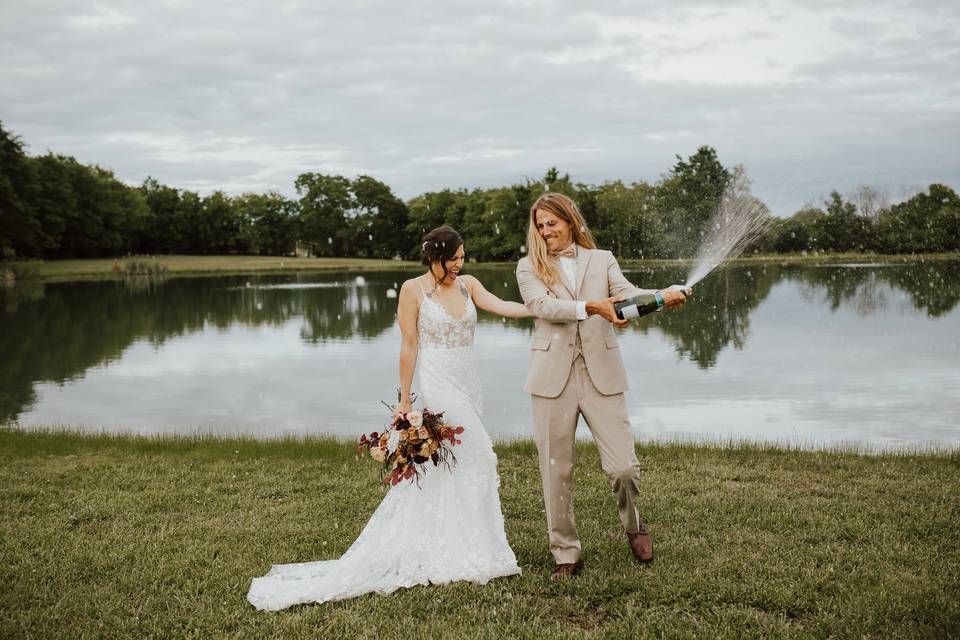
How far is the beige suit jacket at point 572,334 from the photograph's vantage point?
553 cm

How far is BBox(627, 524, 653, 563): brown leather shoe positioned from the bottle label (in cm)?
172

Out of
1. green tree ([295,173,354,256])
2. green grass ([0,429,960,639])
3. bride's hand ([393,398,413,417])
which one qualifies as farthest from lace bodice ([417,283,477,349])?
green tree ([295,173,354,256])

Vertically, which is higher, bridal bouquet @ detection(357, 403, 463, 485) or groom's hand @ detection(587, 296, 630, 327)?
groom's hand @ detection(587, 296, 630, 327)

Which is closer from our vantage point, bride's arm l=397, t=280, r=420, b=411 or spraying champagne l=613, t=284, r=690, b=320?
spraying champagne l=613, t=284, r=690, b=320

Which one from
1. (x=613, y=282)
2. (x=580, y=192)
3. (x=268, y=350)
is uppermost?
(x=580, y=192)

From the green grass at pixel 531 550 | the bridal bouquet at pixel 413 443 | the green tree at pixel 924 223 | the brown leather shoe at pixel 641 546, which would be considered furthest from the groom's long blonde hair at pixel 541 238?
the green tree at pixel 924 223

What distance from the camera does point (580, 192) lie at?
8106 cm

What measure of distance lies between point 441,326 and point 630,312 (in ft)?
4.89

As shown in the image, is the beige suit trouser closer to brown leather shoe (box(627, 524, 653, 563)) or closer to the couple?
the couple

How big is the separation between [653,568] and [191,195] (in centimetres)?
11852

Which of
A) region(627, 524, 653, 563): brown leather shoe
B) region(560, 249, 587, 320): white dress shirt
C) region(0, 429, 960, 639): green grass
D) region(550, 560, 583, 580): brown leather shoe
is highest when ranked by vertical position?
region(560, 249, 587, 320): white dress shirt

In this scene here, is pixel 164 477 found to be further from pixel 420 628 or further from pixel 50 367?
pixel 50 367

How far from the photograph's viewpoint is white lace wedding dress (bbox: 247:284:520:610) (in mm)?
5543

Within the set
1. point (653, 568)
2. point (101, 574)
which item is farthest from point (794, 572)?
point (101, 574)
